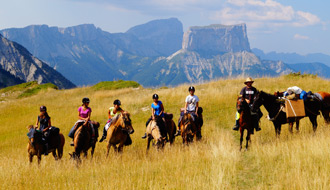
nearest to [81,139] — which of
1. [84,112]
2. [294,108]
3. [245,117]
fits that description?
[84,112]

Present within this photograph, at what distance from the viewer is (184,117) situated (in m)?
12.3

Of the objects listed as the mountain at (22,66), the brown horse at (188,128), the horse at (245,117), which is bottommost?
the brown horse at (188,128)

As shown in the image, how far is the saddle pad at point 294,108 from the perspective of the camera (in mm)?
11719

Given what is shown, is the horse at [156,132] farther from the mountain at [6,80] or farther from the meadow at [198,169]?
the mountain at [6,80]

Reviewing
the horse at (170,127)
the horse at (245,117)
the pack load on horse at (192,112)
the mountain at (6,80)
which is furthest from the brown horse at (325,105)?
the mountain at (6,80)

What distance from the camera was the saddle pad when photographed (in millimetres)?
11719

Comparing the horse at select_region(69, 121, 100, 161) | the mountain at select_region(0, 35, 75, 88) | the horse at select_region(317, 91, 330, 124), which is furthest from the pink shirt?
the mountain at select_region(0, 35, 75, 88)

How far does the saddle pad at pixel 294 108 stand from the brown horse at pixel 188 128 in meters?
4.05

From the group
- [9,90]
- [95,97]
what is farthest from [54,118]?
[9,90]

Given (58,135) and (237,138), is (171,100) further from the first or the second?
(58,135)

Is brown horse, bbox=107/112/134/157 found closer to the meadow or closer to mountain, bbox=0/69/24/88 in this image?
the meadow

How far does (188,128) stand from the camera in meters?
12.2

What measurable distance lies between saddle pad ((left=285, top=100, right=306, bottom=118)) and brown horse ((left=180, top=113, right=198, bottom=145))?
4.05m

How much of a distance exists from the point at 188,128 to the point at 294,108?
465 cm
